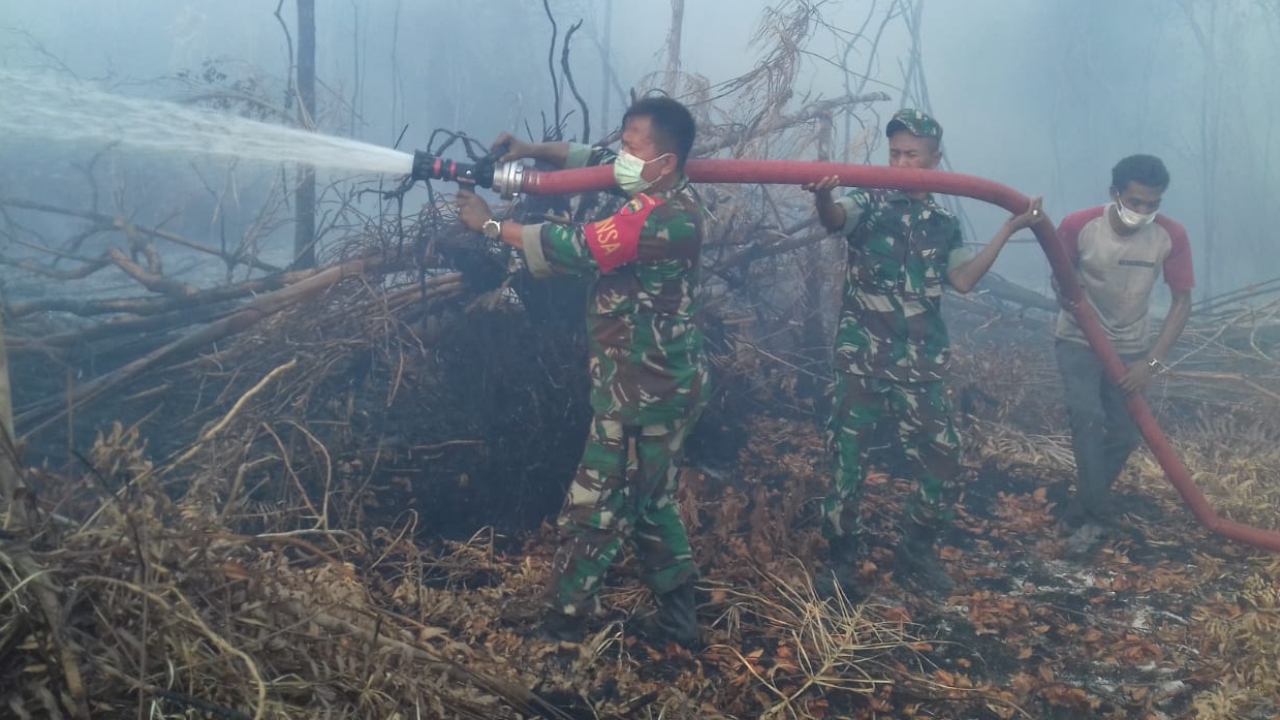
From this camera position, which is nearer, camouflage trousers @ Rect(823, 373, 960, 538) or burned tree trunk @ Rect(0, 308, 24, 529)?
burned tree trunk @ Rect(0, 308, 24, 529)

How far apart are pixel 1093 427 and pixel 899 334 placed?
171cm

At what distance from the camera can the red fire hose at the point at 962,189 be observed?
369cm

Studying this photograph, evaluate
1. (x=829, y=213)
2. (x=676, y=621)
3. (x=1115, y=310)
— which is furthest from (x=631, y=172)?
(x=1115, y=310)

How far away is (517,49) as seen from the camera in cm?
2108

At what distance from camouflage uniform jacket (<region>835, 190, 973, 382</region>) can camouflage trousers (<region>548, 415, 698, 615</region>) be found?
121cm

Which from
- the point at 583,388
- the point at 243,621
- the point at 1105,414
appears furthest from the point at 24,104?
the point at 1105,414

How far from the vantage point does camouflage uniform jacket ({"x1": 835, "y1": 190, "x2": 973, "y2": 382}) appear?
4.13 metres

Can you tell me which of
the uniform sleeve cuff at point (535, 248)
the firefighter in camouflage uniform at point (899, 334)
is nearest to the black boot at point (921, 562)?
the firefighter in camouflage uniform at point (899, 334)

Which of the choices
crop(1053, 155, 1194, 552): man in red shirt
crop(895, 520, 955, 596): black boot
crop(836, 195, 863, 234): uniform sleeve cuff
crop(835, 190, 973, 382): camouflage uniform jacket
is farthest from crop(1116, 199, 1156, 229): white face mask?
crop(895, 520, 955, 596): black boot

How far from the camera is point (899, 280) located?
4.16 meters

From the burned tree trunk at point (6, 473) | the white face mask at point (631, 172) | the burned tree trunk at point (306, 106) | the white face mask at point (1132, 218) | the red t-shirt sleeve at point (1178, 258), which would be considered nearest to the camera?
the burned tree trunk at point (6, 473)

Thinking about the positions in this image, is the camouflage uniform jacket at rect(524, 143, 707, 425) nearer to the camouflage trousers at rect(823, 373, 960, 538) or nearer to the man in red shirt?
the camouflage trousers at rect(823, 373, 960, 538)

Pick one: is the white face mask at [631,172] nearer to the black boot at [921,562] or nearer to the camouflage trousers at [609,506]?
the camouflage trousers at [609,506]

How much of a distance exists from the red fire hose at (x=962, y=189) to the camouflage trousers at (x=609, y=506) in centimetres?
106
